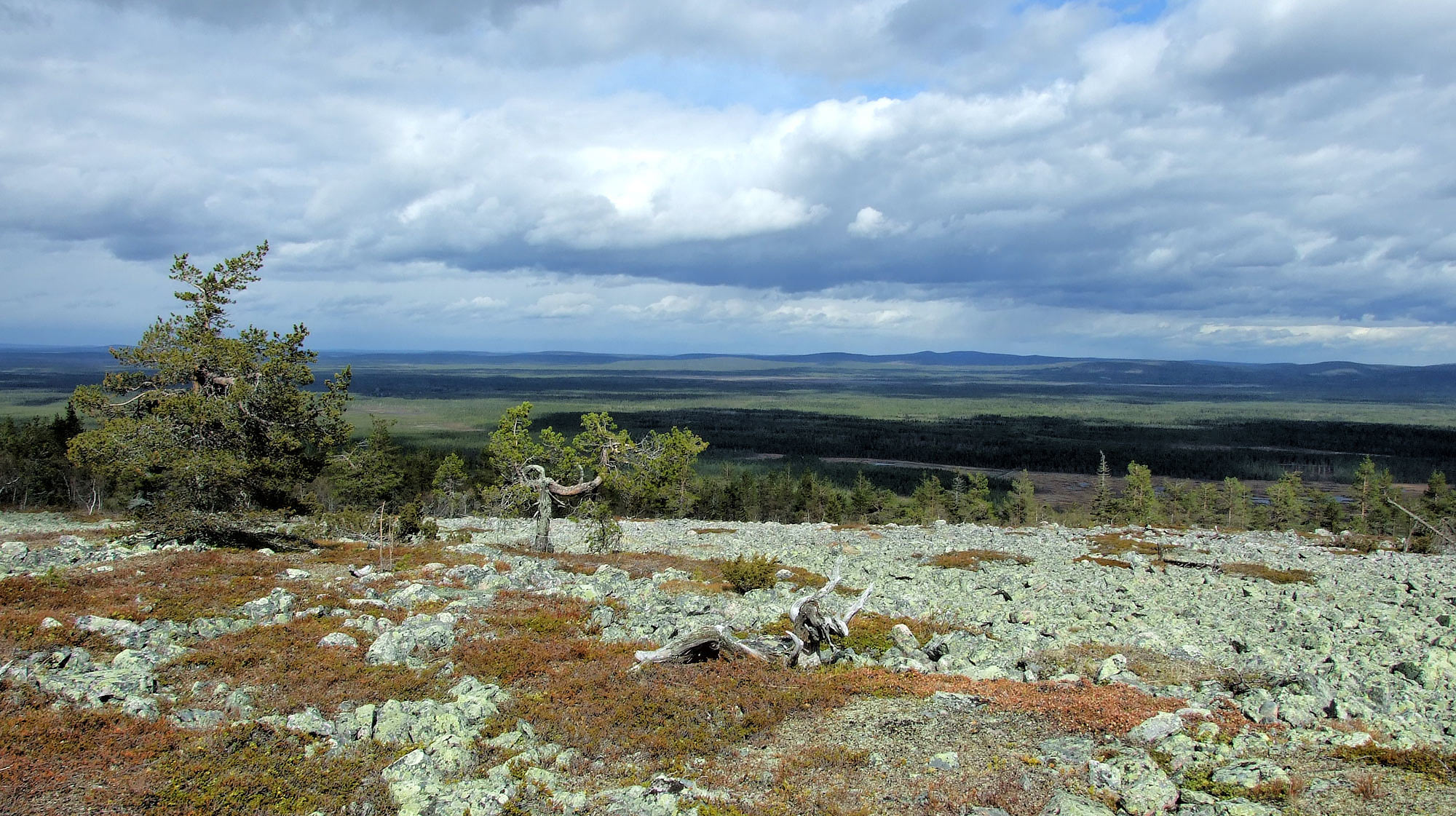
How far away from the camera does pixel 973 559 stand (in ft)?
108

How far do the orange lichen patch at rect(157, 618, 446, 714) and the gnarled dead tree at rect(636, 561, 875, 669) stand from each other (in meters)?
4.47

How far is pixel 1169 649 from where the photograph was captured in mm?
16891

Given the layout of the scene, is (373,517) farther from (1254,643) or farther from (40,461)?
(40,461)

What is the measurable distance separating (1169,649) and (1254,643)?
6.96 feet

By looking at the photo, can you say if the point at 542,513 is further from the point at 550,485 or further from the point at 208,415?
the point at 208,415

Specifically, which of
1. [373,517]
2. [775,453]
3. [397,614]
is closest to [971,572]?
[397,614]

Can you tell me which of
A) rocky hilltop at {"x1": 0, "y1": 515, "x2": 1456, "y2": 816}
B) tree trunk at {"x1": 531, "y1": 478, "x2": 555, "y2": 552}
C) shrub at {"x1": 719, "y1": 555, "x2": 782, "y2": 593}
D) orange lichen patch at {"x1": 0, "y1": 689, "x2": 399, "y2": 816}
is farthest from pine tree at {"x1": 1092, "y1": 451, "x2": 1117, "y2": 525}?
orange lichen patch at {"x1": 0, "y1": 689, "x2": 399, "y2": 816}

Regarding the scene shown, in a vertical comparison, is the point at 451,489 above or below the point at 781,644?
below

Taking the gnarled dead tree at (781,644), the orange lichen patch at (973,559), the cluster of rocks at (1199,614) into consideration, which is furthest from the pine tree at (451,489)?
the gnarled dead tree at (781,644)

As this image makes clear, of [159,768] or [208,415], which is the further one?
[208,415]

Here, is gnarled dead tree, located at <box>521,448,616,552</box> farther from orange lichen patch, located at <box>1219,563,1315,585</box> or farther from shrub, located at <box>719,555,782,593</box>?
orange lichen patch, located at <box>1219,563,1315,585</box>

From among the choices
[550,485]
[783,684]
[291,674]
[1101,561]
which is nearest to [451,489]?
[550,485]

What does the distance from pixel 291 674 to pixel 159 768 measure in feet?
12.0

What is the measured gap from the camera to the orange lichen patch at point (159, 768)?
8.52m
